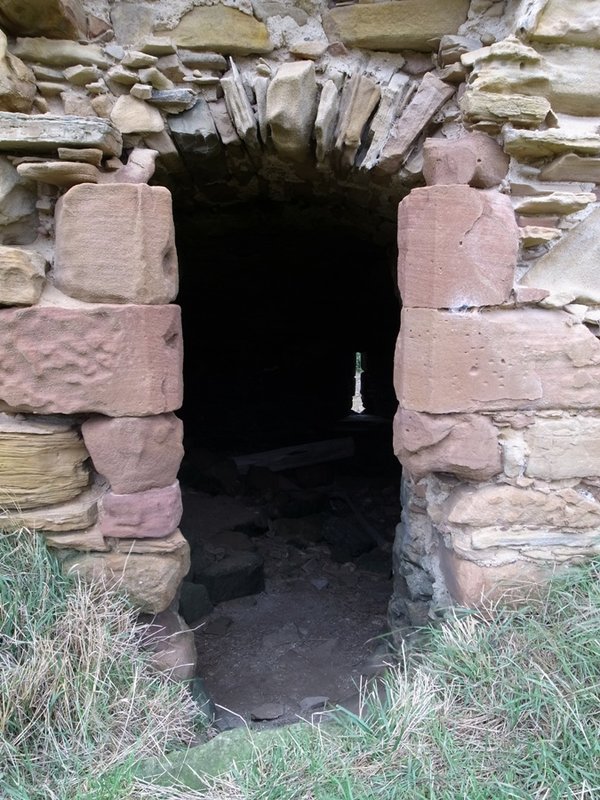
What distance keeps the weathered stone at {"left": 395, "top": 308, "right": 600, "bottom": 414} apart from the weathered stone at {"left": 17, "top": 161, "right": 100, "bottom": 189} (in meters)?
1.14

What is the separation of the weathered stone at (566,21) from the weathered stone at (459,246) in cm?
53

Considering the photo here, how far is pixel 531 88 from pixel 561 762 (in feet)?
6.53

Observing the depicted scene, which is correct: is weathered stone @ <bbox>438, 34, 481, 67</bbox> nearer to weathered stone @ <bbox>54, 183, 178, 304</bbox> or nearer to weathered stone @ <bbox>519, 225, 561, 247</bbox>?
weathered stone @ <bbox>519, 225, 561, 247</bbox>

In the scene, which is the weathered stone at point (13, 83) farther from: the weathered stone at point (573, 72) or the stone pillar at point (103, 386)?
the weathered stone at point (573, 72)

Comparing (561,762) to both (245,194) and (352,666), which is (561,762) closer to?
(352,666)

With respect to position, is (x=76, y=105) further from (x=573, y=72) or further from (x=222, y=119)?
(x=573, y=72)

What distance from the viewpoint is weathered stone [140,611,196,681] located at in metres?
2.13

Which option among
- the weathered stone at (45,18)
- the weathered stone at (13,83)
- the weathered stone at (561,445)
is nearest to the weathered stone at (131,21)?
the weathered stone at (45,18)

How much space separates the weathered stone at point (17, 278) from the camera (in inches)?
74.3

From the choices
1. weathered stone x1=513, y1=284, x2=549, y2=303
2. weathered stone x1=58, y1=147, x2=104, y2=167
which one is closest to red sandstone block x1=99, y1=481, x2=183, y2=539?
weathered stone x1=58, y1=147, x2=104, y2=167

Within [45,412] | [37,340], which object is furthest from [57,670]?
[37,340]

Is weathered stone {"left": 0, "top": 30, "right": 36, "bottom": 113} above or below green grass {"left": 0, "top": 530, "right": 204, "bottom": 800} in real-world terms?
above

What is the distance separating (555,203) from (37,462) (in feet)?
6.39

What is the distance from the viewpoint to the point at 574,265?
205 centimetres
